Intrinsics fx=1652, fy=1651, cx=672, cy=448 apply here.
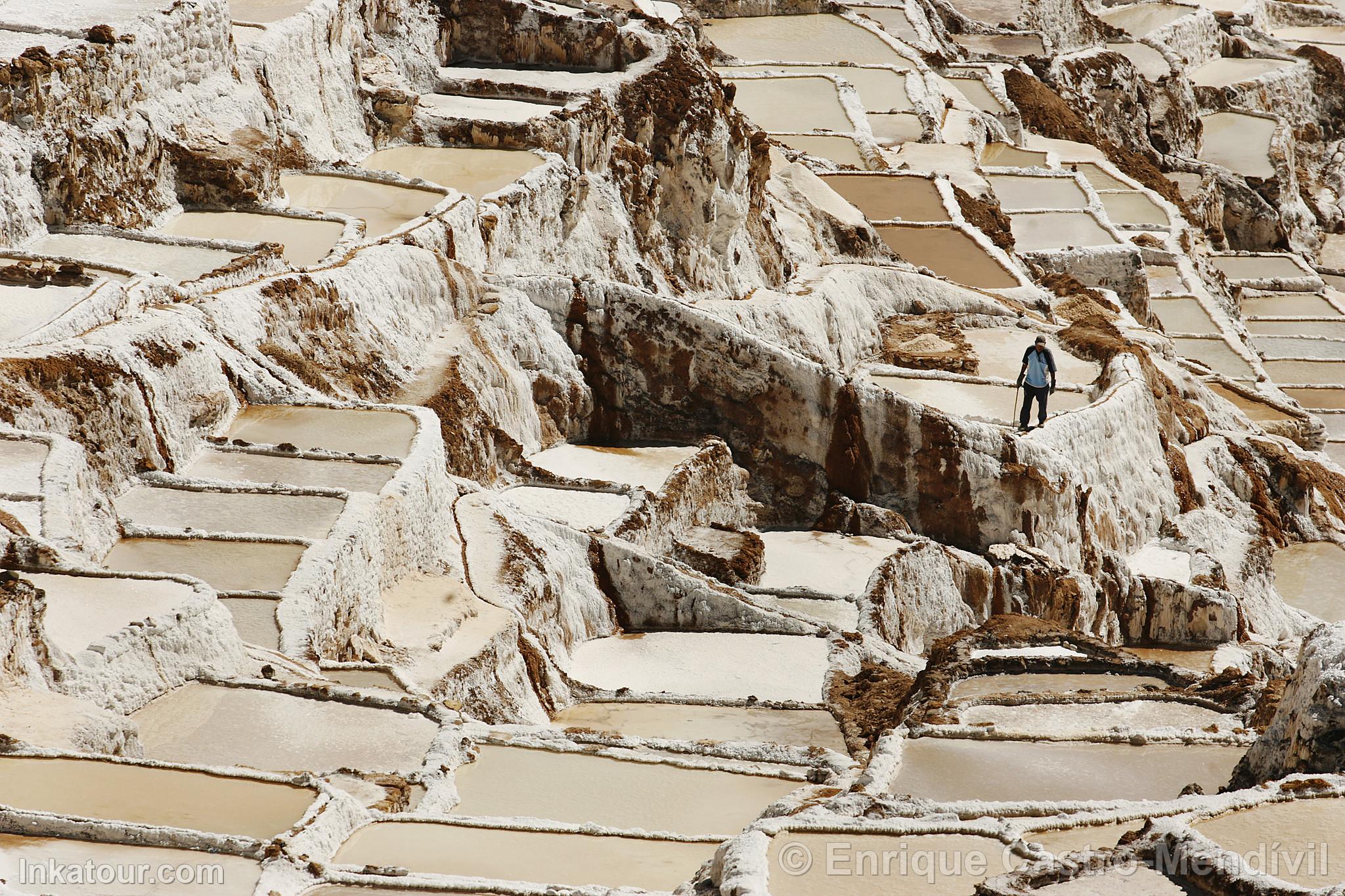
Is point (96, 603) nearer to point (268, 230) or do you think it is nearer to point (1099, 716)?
point (1099, 716)

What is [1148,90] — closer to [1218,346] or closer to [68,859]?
[1218,346]

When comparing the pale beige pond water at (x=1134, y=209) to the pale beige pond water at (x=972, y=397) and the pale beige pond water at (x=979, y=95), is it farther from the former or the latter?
the pale beige pond water at (x=972, y=397)

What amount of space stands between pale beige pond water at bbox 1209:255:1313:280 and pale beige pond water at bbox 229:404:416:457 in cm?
2874

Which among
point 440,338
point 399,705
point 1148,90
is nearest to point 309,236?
point 440,338

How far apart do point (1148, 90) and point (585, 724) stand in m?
37.4

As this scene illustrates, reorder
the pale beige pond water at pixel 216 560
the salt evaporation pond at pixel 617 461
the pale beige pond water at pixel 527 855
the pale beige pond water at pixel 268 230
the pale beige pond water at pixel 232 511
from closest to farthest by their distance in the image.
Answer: the pale beige pond water at pixel 527 855, the pale beige pond water at pixel 216 560, the pale beige pond water at pixel 232 511, the pale beige pond water at pixel 268 230, the salt evaporation pond at pixel 617 461

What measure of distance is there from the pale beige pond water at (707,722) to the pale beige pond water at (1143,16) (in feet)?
137

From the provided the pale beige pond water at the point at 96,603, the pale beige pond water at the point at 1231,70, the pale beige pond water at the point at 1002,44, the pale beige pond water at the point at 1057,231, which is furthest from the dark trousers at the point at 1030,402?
the pale beige pond water at the point at 1231,70

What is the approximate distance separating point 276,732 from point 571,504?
8.22 metres

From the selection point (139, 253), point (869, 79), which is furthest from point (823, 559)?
point (869, 79)

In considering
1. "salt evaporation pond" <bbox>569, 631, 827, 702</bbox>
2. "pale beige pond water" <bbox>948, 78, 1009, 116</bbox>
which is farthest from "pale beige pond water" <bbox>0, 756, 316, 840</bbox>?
"pale beige pond water" <bbox>948, 78, 1009, 116</bbox>

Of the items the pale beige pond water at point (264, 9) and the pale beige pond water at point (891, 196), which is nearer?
the pale beige pond water at point (264, 9)

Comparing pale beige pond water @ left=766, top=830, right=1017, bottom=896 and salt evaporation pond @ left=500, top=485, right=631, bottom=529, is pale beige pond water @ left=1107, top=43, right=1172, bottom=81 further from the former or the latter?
pale beige pond water @ left=766, top=830, right=1017, bottom=896

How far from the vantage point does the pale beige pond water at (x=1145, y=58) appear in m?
49.7
